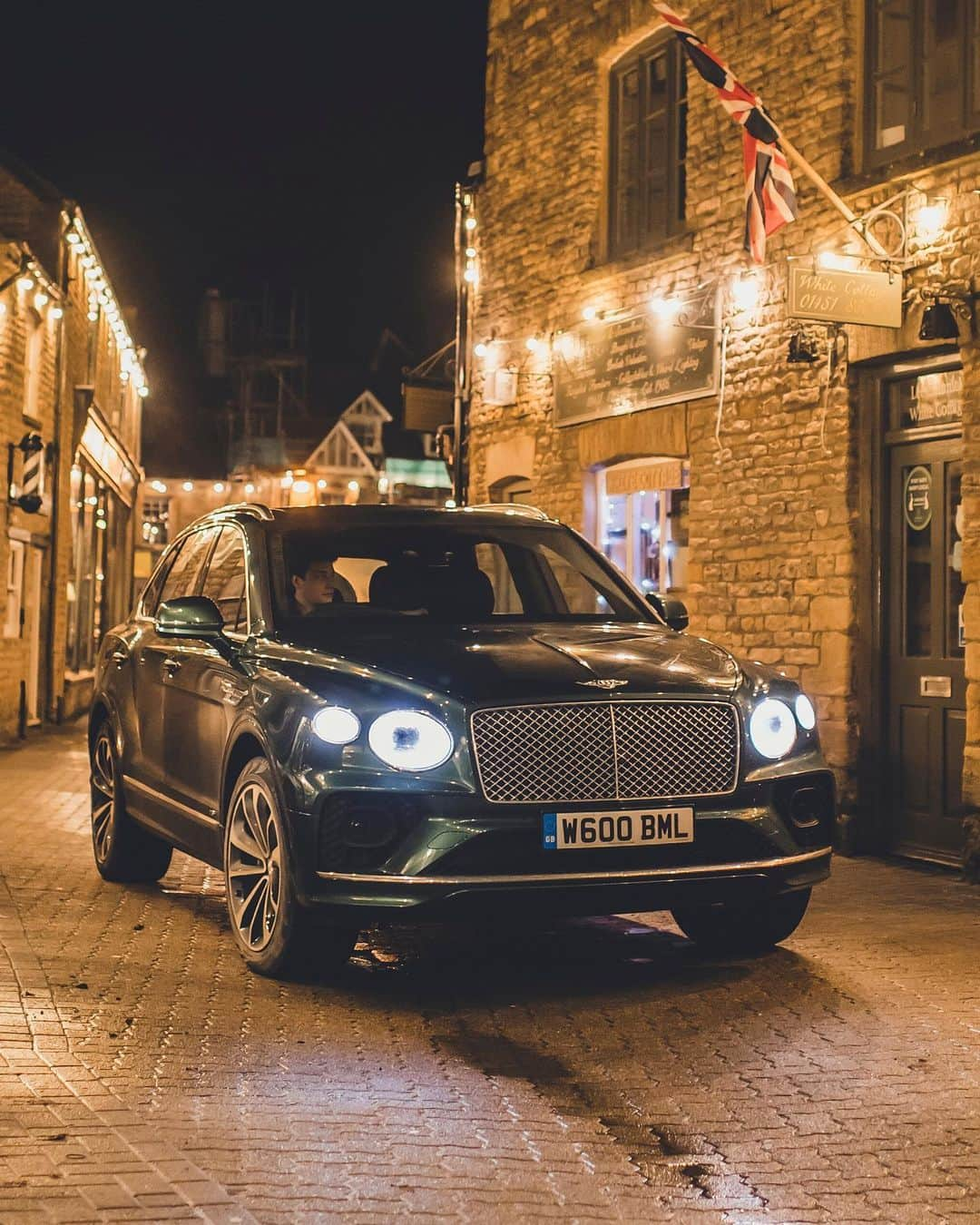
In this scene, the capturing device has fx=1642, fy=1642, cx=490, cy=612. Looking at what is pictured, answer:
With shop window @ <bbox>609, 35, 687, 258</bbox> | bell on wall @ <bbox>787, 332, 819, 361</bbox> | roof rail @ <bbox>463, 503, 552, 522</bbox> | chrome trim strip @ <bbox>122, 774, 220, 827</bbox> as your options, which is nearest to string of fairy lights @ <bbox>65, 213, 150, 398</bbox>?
shop window @ <bbox>609, 35, 687, 258</bbox>

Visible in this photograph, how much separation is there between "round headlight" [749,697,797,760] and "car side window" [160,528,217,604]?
3044 millimetres

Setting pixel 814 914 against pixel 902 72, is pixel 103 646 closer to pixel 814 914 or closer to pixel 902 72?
pixel 814 914

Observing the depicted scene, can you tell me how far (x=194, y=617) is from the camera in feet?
22.8

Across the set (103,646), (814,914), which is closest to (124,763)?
(103,646)

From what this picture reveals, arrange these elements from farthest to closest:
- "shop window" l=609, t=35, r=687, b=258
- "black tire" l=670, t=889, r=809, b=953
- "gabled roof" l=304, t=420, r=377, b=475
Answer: "gabled roof" l=304, t=420, r=377, b=475
"shop window" l=609, t=35, r=687, b=258
"black tire" l=670, t=889, r=809, b=953

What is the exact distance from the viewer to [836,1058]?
5.13 meters

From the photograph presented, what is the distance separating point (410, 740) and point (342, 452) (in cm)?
6674

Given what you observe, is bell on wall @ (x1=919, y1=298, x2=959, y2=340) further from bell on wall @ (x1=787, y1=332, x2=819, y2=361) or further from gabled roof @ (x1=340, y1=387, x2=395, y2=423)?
gabled roof @ (x1=340, y1=387, x2=395, y2=423)

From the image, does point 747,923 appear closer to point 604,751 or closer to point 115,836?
point 604,751

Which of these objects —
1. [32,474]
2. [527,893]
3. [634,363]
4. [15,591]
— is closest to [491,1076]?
[527,893]

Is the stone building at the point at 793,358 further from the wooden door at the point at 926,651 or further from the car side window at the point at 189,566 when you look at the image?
the car side window at the point at 189,566

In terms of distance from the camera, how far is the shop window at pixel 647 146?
1381 centimetres

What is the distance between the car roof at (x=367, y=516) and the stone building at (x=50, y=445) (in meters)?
11.4

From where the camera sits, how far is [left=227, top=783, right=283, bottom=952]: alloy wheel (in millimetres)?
6168
